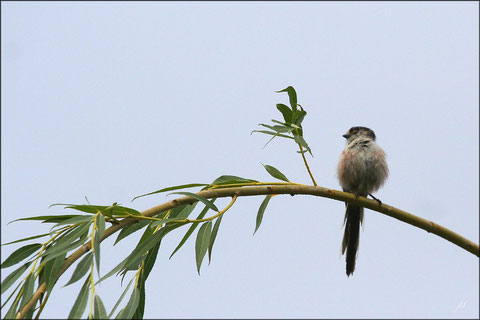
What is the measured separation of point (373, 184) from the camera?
5.08 m

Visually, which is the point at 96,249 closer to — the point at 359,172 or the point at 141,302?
the point at 141,302

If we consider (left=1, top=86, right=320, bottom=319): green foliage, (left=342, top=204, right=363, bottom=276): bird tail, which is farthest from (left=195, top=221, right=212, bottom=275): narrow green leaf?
(left=342, top=204, right=363, bottom=276): bird tail

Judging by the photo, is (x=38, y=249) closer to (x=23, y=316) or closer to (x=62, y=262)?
(x=62, y=262)

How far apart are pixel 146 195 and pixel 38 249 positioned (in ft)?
1.64

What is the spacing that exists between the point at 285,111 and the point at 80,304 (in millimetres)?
1502

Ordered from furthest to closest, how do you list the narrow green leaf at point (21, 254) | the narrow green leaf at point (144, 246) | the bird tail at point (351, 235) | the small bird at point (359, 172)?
the small bird at point (359, 172)
the bird tail at point (351, 235)
the narrow green leaf at point (144, 246)
the narrow green leaf at point (21, 254)

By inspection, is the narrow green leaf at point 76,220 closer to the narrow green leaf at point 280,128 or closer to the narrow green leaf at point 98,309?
the narrow green leaf at point 98,309

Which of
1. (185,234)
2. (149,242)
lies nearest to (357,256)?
(185,234)

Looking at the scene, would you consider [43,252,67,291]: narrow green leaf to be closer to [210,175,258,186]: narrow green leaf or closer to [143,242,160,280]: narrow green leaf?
[143,242,160,280]: narrow green leaf

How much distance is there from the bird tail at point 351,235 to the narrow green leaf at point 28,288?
2519 millimetres

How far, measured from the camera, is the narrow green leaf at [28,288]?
7.28ft

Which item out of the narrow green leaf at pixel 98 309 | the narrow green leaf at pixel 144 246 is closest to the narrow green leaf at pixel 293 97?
the narrow green leaf at pixel 144 246

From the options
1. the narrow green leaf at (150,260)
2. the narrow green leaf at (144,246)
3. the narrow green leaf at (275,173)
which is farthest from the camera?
the narrow green leaf at (275,173)

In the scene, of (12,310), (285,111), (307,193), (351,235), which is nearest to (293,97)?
(285,111)
